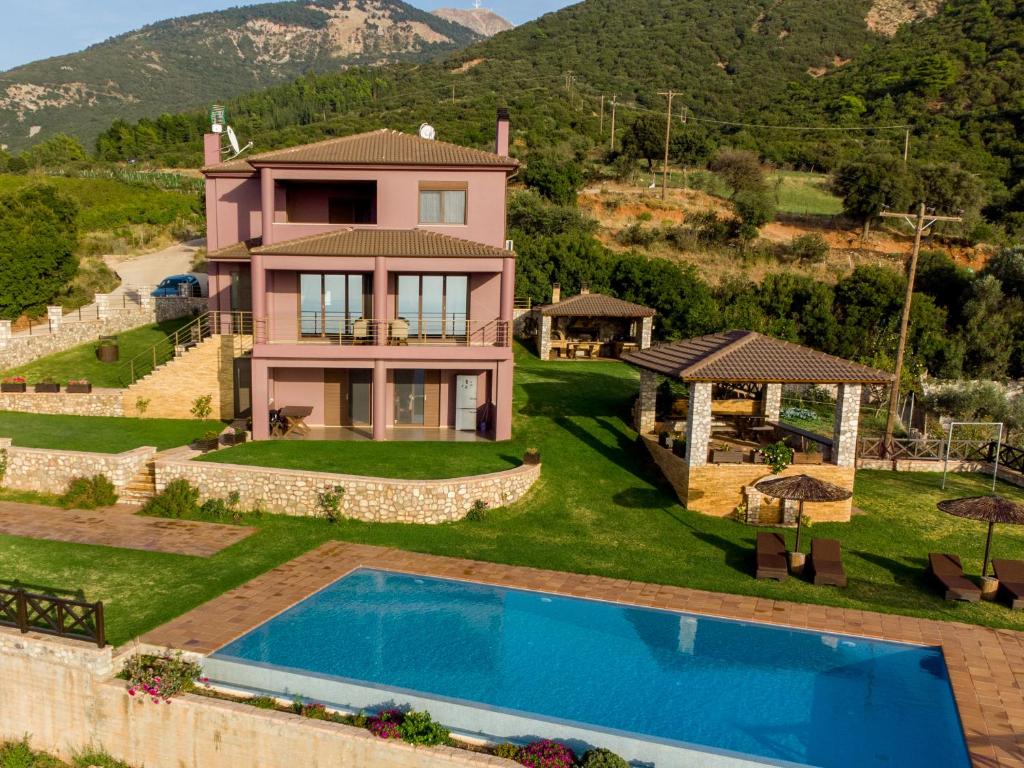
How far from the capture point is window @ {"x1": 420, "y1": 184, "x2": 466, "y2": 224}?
25.7 meters

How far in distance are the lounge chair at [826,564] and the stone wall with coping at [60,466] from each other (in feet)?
57.7

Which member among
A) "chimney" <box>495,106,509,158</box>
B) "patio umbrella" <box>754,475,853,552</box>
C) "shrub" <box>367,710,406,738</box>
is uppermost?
"chimney" <box>495,106,509,158</box>

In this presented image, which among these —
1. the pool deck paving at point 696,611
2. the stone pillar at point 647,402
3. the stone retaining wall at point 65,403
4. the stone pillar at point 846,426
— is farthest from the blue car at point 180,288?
the stone pillar at point 846,426

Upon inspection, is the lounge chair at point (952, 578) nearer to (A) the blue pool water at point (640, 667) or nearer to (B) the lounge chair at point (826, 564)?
(B) the lounge chair at point (826, 564)

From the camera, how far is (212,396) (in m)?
25.6

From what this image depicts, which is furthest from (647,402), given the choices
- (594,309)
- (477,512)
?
(594,309)

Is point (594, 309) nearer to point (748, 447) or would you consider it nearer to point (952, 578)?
point (748, 447)

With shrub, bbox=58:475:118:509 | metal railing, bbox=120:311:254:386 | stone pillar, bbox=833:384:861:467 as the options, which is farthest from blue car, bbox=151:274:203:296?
stone pillar, bbox=833:384:861:467

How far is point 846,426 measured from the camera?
19625 millimetres

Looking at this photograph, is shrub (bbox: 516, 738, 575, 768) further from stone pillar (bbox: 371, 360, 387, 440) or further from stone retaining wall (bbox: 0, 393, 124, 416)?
stone retaining wall (bbox: 0, 393, 124, 416)

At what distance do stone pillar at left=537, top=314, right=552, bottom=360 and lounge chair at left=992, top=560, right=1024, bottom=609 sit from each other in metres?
24.2

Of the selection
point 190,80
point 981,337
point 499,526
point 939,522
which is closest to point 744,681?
point 499,526

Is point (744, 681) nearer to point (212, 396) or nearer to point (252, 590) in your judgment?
A: point (252, 590)

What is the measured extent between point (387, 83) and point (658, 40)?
42151mm
